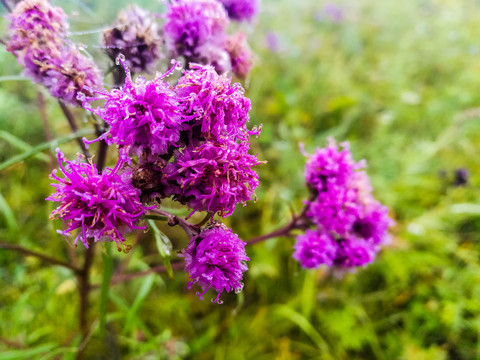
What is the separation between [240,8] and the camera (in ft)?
5.83

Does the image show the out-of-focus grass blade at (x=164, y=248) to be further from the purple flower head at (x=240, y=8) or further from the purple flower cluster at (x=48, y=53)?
the purple flower head at (x=240, y=8)

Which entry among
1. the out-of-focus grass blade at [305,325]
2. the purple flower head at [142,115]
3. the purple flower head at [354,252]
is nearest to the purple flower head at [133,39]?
the purple flower head at [142,115]

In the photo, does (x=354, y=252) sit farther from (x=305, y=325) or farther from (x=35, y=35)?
(x=35, y=35)

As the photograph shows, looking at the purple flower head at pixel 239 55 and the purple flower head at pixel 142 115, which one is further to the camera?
the purple flower head at pixel 239 55

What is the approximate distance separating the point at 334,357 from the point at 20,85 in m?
3.39

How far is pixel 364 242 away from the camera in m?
1.49

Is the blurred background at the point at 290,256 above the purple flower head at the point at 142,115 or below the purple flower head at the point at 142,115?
above

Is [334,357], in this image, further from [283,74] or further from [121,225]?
[283,74]

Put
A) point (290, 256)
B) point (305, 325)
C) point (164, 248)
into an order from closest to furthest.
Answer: point (164, 248)
point (305, 325)
point (290, 256)

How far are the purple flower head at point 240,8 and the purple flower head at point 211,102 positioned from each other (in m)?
0.99

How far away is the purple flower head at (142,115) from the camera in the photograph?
874mm

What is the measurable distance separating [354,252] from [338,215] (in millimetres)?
200

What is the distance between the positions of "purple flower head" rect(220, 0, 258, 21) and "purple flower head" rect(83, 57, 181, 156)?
106 cm

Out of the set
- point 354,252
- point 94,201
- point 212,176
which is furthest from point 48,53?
point 354,252
